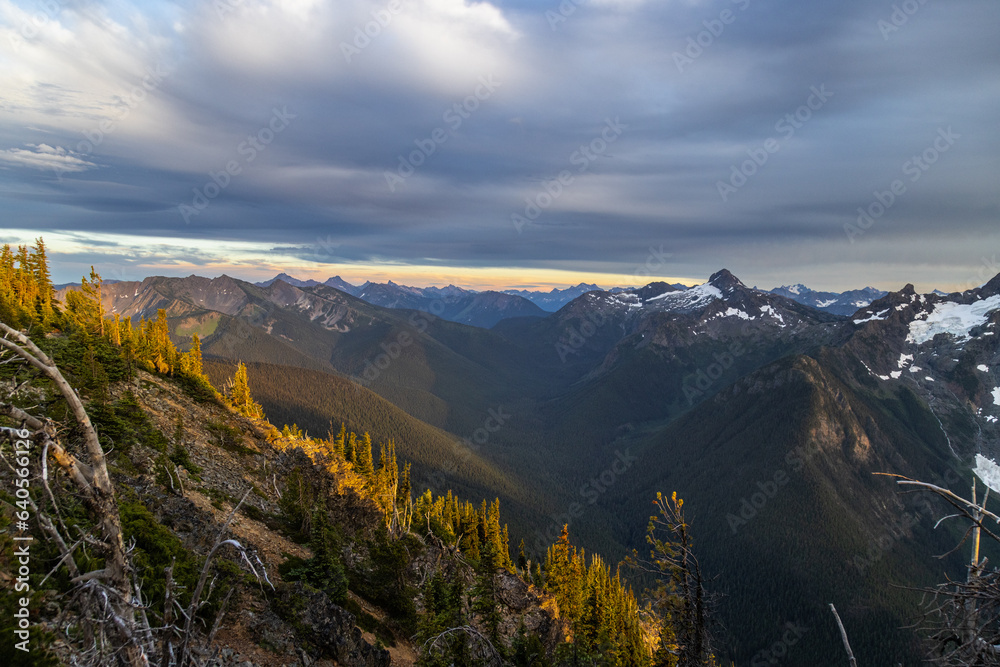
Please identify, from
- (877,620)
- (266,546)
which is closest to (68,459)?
(266,546)

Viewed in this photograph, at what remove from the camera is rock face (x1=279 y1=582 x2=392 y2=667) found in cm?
2966

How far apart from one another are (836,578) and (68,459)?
246774 millimetres

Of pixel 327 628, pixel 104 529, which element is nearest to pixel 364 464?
pixel 327 628

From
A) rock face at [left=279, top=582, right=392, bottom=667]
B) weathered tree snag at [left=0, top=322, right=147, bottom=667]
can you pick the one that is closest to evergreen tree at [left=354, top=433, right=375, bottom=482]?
rock face at [left=279, top=582, right=392, bottom=667]

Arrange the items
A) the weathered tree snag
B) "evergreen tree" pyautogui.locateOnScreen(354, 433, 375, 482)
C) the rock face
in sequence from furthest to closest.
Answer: "evergreen tree" pyautogui.locateOnScreen(354, 433, 375, 482) < the rock face < the weathered tree snag

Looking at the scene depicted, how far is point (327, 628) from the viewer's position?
30.8 m

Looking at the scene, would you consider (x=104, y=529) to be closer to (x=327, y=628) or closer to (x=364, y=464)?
(x=327, y=628)

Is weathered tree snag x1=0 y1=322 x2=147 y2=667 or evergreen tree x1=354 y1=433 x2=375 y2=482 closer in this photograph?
weathered tree snag x1=0 y1=322 x2=147 y2=667

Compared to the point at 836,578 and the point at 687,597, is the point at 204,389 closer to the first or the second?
the point at 687,597

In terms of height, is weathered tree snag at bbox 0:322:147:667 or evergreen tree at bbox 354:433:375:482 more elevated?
weathered tree snag at bbox 0:322:147:667

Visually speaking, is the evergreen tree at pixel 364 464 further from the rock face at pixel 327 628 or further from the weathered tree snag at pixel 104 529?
the weathered tree snag at pixel 104 529

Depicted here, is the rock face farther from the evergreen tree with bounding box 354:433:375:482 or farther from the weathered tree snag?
the evergreen tree with bounding box 354:433:375:482

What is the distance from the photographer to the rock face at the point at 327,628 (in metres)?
29.7

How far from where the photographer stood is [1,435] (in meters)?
6.88
